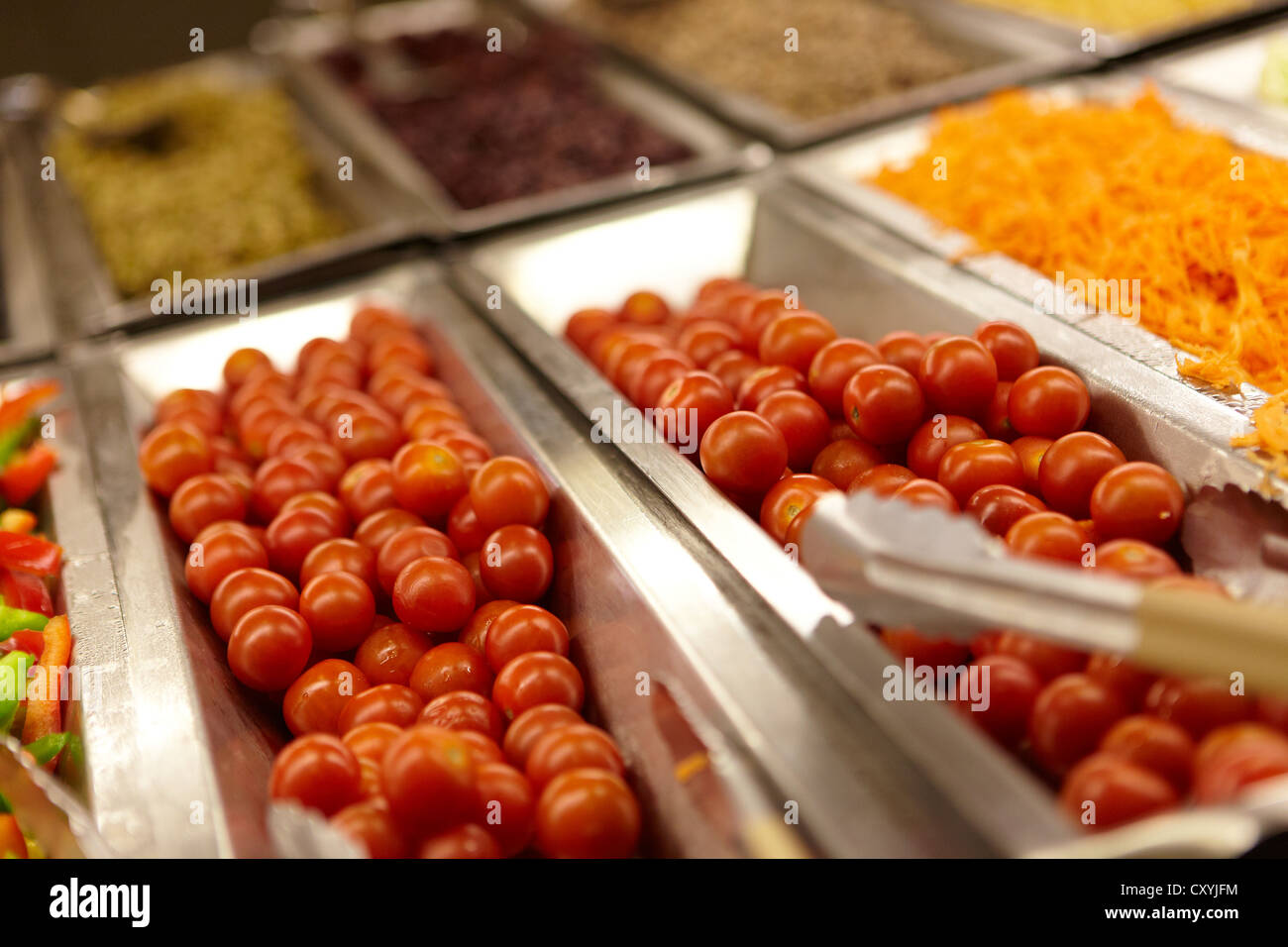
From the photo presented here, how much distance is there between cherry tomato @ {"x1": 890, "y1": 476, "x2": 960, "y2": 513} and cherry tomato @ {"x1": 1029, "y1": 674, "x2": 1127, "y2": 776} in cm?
42

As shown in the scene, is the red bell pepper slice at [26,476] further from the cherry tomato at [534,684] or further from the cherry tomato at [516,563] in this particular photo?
the cherry tomato at [534,684]

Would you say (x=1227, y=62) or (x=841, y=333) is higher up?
(x=1227, y=62)

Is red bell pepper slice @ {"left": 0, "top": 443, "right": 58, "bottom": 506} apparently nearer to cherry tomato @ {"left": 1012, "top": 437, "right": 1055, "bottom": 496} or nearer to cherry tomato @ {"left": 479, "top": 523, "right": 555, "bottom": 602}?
cherry tomato @ {"left": 479, "top": 523, "right": 555, "bottom": 602}

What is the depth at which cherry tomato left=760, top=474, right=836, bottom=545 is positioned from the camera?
2.04 meters

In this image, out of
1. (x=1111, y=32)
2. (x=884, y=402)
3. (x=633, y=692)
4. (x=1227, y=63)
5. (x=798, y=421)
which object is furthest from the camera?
(x=1111, y=32)

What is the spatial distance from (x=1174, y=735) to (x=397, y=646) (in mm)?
1391

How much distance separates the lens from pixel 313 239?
386cm

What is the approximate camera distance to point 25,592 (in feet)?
7.45

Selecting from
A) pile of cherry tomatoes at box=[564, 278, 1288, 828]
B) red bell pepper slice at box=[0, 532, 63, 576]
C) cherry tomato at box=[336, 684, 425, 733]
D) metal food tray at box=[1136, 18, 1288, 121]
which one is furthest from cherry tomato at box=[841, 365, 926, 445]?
metal food tray at box=[1136, 18, 1288, 121]

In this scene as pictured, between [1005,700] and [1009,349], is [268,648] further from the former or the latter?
[1009,349]

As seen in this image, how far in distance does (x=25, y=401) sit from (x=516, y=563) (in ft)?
5.10

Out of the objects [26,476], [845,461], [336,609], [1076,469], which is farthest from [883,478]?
Result: [26,476]
